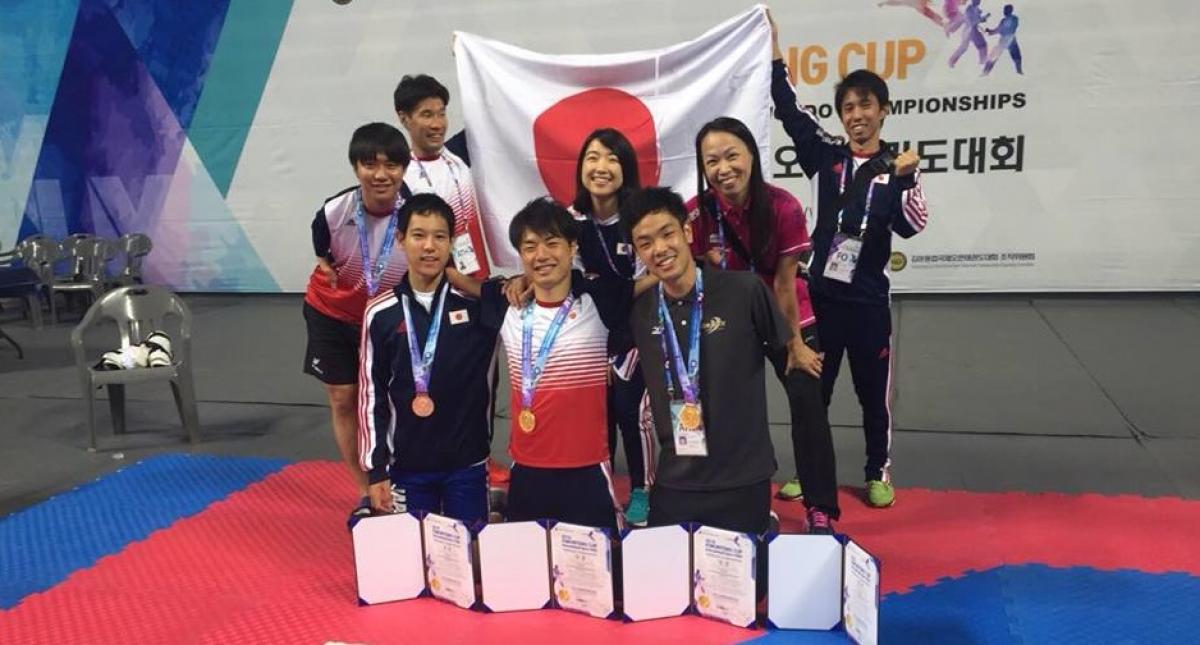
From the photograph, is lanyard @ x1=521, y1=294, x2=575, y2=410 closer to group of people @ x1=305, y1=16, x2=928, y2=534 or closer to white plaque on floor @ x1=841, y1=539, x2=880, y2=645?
group of people @ x1=305, y1=16, x2=928, y2=534

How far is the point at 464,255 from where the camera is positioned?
10.1 ft

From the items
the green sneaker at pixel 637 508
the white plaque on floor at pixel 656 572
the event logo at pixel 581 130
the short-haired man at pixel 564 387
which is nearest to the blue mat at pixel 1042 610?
the white plaque on floor at pixel 656 572

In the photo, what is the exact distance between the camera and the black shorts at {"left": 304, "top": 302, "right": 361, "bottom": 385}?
126 inches

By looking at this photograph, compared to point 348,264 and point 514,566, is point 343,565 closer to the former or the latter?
point 514,566

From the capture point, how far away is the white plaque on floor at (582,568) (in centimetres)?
246

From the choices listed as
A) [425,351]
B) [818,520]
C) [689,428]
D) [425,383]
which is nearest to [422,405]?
[425,383]

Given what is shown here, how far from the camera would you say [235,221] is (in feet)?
31.6

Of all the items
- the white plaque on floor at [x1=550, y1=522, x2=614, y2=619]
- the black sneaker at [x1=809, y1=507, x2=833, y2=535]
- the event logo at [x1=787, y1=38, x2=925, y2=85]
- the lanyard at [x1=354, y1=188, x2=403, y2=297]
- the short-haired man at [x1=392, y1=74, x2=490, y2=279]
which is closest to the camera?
the white plaque on floor at [x1=550, y1=522, x2=614, y2=619]

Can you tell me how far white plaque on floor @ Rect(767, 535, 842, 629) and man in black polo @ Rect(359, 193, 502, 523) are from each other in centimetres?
96

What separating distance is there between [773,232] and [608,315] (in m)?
0.65

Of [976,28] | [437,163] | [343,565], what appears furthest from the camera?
[976,28]

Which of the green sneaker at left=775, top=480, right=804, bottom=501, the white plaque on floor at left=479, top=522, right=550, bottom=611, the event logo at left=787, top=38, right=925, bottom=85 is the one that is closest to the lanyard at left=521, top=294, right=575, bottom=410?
the white plaque on floor at left=479, top=522, right=550, bottom=611

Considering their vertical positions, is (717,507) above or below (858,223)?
below

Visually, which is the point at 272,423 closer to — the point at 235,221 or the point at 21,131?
the point at 235,221
